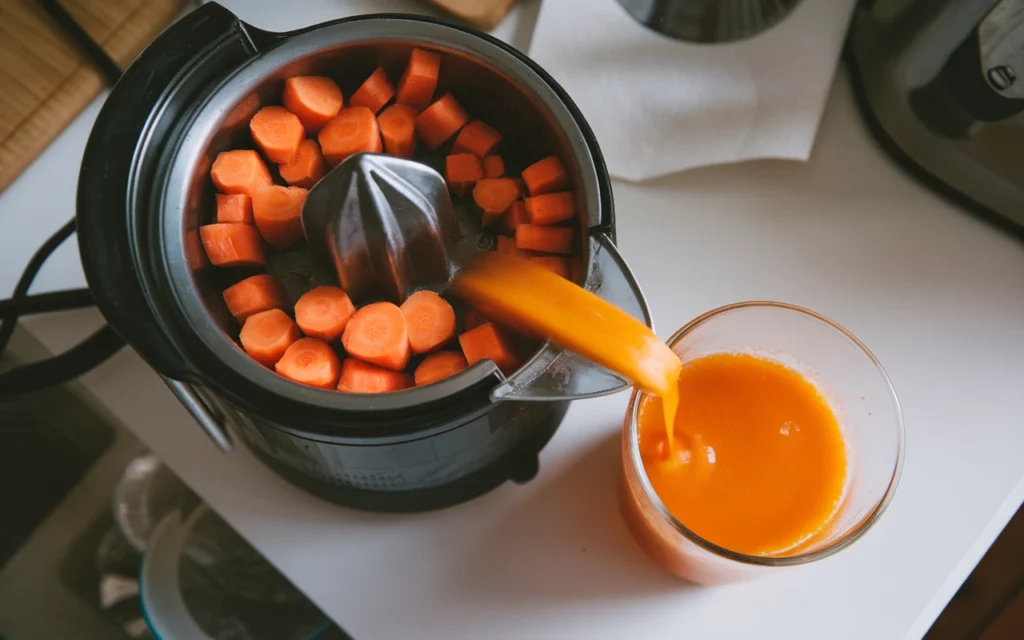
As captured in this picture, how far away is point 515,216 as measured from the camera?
0.48m

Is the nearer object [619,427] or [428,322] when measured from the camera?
[428,322]

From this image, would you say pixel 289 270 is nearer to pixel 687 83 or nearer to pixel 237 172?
pixel 237 172

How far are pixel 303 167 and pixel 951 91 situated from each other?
1.38ft

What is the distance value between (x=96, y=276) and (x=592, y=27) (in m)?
0.41

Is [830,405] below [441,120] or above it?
below

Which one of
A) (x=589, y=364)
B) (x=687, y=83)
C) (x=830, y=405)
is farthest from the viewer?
(x=687, y=83)

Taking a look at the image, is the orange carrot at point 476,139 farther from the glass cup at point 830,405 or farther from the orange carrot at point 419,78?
the glass cup at point 830,405

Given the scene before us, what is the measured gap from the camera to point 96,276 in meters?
0.40

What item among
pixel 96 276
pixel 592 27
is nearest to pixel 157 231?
pixel 96 276

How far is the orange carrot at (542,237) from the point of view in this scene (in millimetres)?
473

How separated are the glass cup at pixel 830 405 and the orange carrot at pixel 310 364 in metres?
0.17

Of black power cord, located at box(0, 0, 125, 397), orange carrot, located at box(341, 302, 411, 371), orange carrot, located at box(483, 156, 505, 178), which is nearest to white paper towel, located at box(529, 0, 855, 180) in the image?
orange carrot, located at box(483, 156, 505, 178)

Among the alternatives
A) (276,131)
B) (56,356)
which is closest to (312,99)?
(276,131)

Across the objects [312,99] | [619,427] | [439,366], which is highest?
[312,99]
